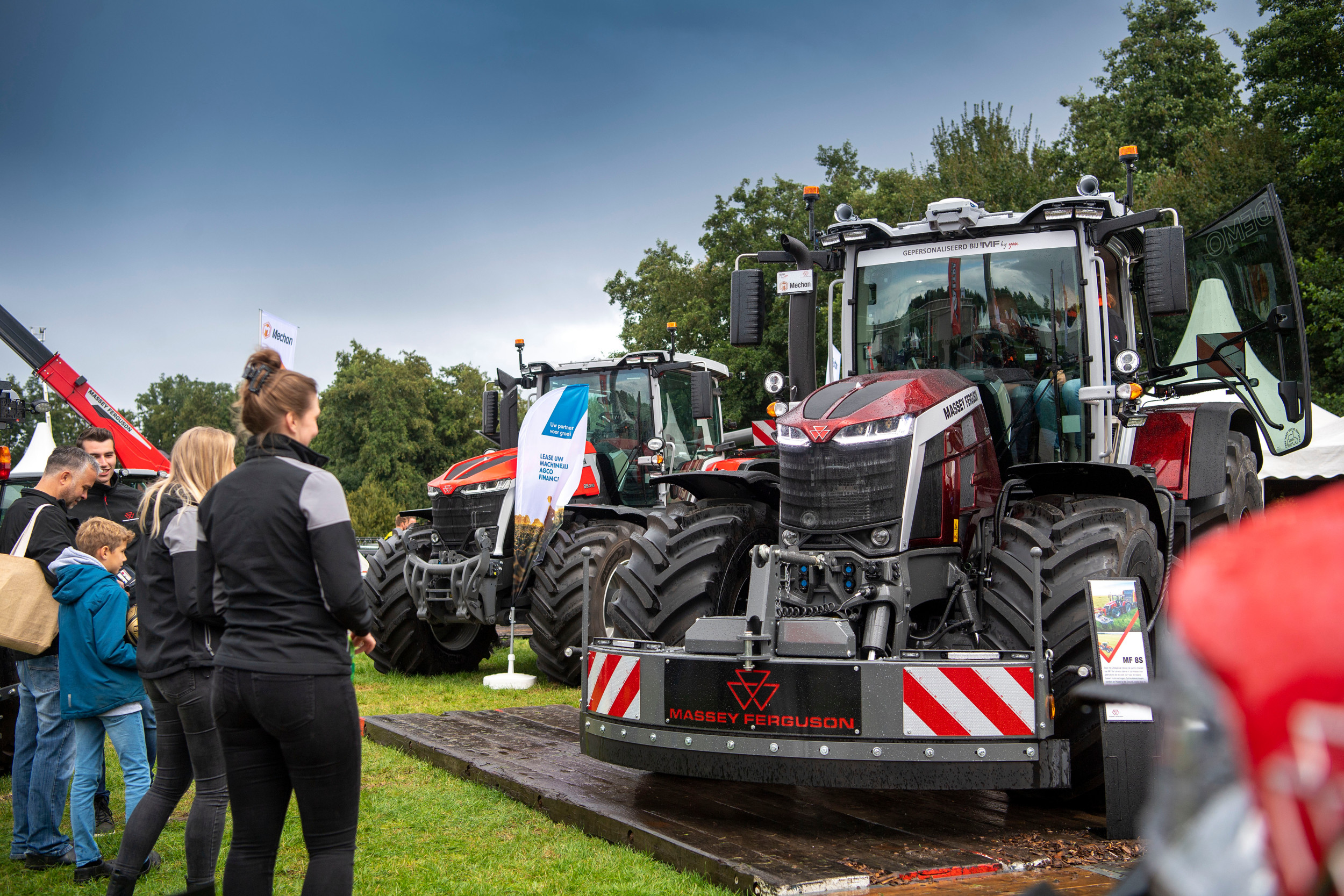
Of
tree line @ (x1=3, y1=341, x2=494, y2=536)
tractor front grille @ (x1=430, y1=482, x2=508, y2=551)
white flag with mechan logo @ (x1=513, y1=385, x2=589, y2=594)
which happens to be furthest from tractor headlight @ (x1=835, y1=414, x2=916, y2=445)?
tree line @ (x1=3, y1=341, x2=494, y2=536)

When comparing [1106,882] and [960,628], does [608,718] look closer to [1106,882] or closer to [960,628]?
[960,628]

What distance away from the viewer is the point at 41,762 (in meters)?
4.89

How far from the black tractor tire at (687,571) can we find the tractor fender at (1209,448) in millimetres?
2614

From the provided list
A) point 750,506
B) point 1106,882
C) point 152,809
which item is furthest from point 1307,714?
point 750,506

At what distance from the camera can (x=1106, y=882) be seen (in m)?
3.88

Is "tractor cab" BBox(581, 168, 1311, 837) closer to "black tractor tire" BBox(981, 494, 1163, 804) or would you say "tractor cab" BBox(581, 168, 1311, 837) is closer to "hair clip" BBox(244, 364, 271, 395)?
"black tractor tire" BBox(981, 494, 1163, 804)

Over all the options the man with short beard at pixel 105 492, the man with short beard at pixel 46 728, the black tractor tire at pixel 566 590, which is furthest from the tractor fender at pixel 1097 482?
the man with short beard at pixel 46 728

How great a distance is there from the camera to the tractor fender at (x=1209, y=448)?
6.36 m

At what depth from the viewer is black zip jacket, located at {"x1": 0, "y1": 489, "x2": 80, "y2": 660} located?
4.95 meters

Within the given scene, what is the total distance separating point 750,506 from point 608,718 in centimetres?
146

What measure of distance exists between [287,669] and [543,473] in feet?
21.5

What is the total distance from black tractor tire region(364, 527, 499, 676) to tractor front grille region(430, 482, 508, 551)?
42 cm

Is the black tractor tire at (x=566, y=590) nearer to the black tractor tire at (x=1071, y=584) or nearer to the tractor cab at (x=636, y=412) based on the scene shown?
the tractor cab at (x=636, y=412)

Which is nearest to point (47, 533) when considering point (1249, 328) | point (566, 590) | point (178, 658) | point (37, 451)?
point (178, 658)
